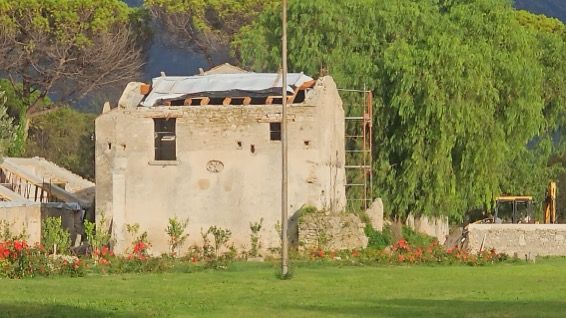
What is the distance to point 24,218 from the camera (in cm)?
5372

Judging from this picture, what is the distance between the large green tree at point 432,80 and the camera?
179ft

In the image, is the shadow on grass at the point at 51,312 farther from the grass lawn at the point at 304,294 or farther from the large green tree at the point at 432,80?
the large green tree at the point at 432,80

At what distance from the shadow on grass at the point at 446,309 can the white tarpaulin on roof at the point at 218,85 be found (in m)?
22.6

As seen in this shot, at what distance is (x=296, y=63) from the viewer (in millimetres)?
59812

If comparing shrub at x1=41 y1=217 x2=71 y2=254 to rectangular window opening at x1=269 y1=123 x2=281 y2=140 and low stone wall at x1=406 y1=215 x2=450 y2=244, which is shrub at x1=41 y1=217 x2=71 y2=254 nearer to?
rectangular window opening at x1=269 y1=123 x2=281 y2=140

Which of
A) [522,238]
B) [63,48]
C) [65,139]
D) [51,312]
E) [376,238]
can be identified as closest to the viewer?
[51,312]

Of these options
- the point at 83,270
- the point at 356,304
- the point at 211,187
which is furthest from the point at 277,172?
the point at 356,304

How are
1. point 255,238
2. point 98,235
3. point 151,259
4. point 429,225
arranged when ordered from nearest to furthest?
point 151,259, point 98,235, point 255,238, point 429,225

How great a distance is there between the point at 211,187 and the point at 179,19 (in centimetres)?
3606

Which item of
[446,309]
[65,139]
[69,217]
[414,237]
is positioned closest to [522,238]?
[414,237]

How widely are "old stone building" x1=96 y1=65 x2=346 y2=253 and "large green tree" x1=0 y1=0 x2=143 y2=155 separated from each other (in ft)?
73.1

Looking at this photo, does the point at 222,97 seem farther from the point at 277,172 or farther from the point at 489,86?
the point at 489,86

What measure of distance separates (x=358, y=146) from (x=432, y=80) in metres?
3.87

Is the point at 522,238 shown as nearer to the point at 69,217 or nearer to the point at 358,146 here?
the point at 358,146
